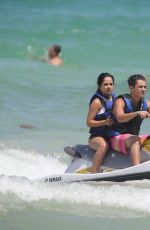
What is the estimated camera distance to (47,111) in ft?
38.9

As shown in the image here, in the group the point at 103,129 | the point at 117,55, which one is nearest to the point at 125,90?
the point at 117,55

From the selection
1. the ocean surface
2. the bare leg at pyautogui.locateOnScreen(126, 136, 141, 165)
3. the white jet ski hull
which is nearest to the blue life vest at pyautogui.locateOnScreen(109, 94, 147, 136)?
the bare leg at pyautogui.locateOnScreen(126, 136, 141, 165)

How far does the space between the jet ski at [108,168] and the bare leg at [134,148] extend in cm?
7

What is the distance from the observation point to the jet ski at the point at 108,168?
280 inches

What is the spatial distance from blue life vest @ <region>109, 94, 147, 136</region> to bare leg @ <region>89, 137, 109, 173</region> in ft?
0.40

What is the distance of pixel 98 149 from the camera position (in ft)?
24.2

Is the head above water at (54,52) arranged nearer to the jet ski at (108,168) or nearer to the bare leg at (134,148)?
the jet ski at (108,168)

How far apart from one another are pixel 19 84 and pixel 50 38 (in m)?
7.23

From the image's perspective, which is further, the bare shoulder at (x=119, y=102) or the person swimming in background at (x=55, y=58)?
the person swimming in background at (x=55, y=58)

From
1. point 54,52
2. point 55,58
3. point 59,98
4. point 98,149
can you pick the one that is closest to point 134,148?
point 98,149

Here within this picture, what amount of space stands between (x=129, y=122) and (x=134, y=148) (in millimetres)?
295

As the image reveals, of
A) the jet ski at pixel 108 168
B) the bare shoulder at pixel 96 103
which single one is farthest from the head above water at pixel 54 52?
the bare shoulder at pixel 96 103

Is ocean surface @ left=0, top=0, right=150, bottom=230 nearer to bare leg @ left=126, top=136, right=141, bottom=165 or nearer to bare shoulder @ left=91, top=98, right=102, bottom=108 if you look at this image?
bare leg @ left=126, top=136, right=141, bottom=165

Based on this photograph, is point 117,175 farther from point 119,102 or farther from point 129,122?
point 119,102
